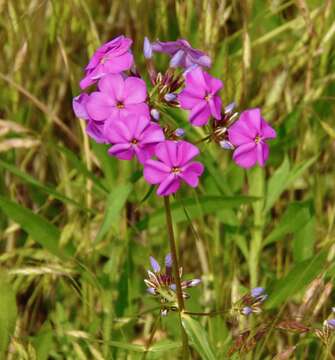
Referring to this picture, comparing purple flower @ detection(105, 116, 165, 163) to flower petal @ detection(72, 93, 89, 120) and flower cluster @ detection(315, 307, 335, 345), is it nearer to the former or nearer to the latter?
flower petal @ detection(72, 93, 89, 120)

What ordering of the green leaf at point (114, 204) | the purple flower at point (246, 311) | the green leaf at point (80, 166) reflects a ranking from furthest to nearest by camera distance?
the green leaf at point (80, 166), the green leaf at point (114, 204), the purple flower at point (246, 311)

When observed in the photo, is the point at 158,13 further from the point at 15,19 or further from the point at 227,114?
the point at 227,114

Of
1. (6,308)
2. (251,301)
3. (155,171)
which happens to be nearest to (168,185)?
(155,171)

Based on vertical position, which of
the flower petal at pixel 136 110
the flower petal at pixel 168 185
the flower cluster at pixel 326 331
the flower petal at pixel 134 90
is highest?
the flower petal at pixel 134 90

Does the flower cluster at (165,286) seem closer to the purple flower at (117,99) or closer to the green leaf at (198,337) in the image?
the green leaf at (198,337)

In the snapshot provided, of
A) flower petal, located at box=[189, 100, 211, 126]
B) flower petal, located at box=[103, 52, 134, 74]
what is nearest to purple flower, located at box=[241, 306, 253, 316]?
flower petal, located at box=[189, 100, 211, 126]

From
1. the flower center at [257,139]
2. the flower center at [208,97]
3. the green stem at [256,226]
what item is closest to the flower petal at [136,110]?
the flower center at [208,97]
